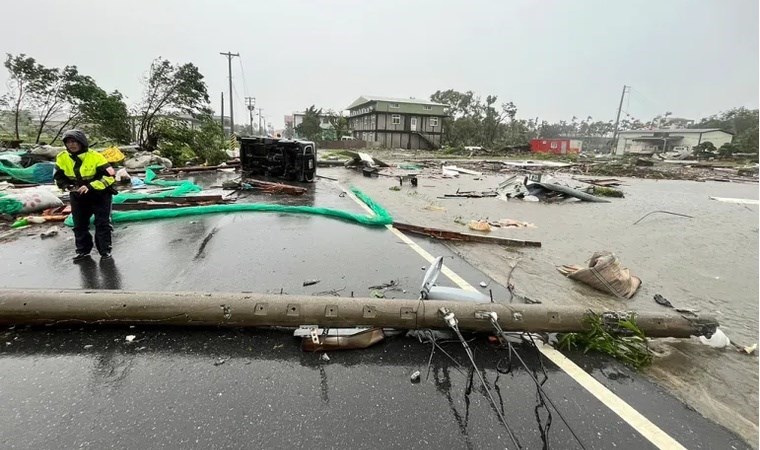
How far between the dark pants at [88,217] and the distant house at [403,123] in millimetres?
49699

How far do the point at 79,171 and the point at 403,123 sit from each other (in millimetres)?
53243

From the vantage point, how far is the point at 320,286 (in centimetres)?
391

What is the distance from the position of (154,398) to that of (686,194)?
19219mm

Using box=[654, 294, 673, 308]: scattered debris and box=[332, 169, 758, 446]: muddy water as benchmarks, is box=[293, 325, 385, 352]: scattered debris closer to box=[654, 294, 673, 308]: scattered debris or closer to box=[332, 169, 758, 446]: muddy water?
box=[332, 169, 758, 446]: muddy water

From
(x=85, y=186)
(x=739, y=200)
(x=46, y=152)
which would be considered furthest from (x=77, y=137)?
(x=739, y=200)

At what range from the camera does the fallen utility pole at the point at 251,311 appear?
2.70m

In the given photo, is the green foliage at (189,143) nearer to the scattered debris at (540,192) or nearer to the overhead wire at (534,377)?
the scattered debris at (540,192)

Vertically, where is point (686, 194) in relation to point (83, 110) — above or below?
below

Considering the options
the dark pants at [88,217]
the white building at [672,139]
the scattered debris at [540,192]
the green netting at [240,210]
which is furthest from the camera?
the white building at [672,139]

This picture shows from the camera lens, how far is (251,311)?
9.05 feet

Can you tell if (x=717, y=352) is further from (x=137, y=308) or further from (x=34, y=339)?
(x=34, y=339)

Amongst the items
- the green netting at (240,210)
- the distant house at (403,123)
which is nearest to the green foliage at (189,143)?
the green netting at (240,210)

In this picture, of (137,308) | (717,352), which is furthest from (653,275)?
(137,308)

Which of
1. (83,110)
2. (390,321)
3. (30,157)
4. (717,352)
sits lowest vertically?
(717,352)
